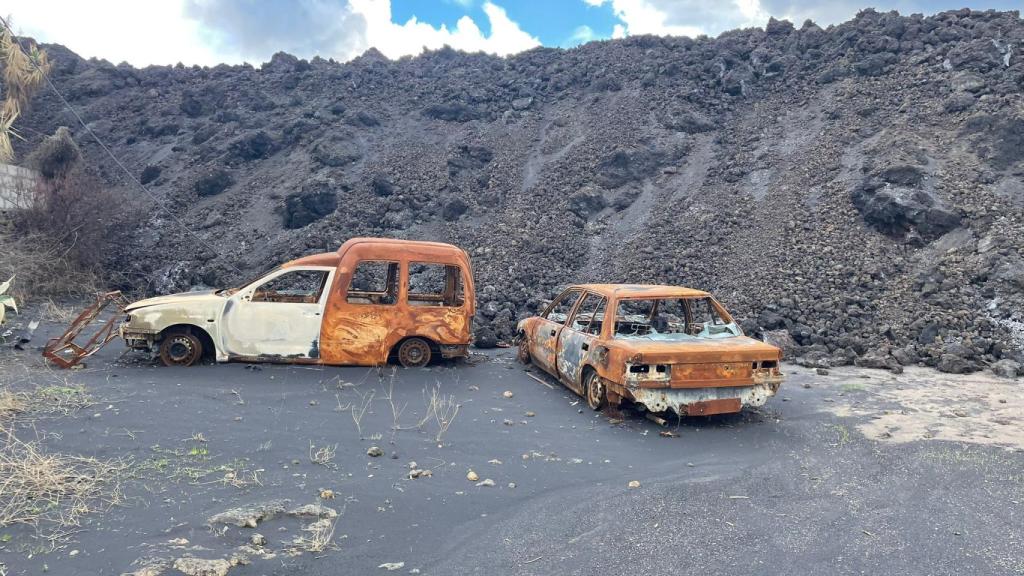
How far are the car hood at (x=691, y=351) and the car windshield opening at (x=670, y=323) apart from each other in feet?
1.34

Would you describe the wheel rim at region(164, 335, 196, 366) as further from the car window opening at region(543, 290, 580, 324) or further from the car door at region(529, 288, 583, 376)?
the car window opening at region(543, 290, 580, 324)

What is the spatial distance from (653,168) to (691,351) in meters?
15.1

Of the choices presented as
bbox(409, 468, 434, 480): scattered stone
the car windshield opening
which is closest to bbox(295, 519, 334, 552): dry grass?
bbox(409, 468, 434, 480): scattered stone

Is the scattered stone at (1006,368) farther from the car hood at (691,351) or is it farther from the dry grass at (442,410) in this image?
the dry grass at (442,410)

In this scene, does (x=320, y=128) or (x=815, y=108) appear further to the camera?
(x=320, y=128)

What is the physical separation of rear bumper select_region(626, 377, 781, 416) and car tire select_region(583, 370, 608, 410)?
1.68 feet

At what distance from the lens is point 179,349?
8453 mm

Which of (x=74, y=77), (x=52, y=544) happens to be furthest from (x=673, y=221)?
(x=74, y=77)

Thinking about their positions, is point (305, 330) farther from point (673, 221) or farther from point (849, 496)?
point (673, 221)

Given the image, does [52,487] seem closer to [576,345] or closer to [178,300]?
[178,300]

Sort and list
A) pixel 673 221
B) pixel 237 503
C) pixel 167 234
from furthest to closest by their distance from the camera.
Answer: pixel 167 234 < pixel 673 221 < pixel 237 503

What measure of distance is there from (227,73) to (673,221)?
23.9 m

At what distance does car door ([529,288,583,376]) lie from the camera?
834cm

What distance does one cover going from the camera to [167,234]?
19.8 metres
